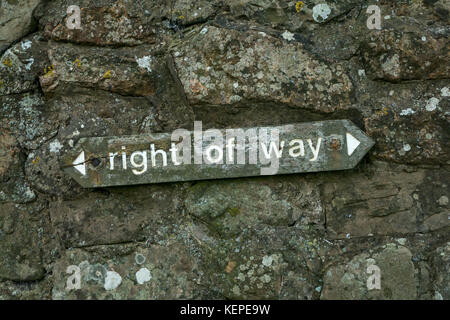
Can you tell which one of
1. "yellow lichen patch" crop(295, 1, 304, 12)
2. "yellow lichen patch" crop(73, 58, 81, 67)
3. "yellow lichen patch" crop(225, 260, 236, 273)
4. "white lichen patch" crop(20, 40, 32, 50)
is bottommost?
"yellow lichen patch" crop(225, 260, 236, 273)

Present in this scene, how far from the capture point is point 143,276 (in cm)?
185

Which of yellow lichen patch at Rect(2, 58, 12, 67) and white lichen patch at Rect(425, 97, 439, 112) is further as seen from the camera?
yellow lichen patch at Rect(2, 58, 12, 67)

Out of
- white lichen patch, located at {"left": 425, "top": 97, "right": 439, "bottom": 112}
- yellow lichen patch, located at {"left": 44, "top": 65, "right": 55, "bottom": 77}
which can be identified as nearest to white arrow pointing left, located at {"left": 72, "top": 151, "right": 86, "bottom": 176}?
yellow lichen patch, located at {"left": 44, "top": 65, "right": 55, "bottom": 77}

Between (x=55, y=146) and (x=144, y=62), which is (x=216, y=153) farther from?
(x=55, y=146)

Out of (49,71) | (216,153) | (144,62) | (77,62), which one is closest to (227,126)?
(216,153)

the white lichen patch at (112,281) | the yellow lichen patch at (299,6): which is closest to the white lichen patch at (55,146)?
the white lichen patch at (112,281)

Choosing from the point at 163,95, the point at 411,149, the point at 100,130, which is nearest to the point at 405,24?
the point at 411,149

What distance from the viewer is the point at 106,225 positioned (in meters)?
1.90

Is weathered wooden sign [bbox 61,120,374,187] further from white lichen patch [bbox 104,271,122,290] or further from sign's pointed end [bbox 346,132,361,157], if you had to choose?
white lichen patch [bbox 104,271,122,290]

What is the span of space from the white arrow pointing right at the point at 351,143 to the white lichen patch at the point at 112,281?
1.07m

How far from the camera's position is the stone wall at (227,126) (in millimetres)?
1810

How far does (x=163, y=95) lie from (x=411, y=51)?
3.45 ft

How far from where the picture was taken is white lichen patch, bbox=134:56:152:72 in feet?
6.37
